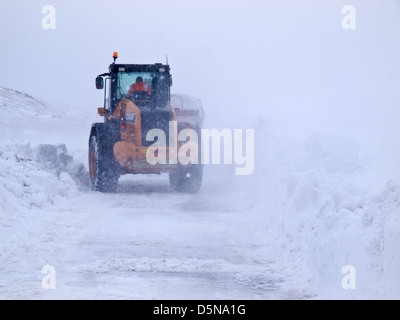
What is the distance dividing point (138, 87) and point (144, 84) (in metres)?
0.16

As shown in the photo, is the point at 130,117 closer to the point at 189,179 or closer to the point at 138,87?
the point at 138,87

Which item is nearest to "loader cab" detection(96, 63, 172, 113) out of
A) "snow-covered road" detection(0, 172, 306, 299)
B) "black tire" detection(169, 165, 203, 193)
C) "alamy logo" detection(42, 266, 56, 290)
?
"black tire" detection(169, 165, 203, 193)

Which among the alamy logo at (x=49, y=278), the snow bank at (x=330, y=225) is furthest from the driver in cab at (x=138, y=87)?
the alamy logo at (x=49, y=278)

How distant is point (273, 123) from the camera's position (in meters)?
19.4

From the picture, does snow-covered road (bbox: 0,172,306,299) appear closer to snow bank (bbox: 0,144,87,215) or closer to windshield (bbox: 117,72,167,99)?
snow bank (bbox: 0,144,87,215)

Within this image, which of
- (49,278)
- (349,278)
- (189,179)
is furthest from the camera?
(189,179)

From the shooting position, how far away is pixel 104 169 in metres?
13.1

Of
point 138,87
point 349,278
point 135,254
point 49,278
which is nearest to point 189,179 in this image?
point 138,87

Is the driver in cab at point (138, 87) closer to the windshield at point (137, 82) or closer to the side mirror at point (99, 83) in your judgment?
the windshield at point (137, 82)

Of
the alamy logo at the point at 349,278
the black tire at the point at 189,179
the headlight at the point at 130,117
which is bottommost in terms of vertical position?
the alamy logo at the point at 349,278

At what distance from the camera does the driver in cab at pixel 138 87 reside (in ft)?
45.0

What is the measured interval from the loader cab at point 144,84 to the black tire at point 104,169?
2.79 ft

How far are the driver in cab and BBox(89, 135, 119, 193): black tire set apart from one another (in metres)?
1.29

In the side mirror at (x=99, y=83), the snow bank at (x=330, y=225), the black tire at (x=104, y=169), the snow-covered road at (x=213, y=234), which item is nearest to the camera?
the snow bank at (x=330, y=225)
